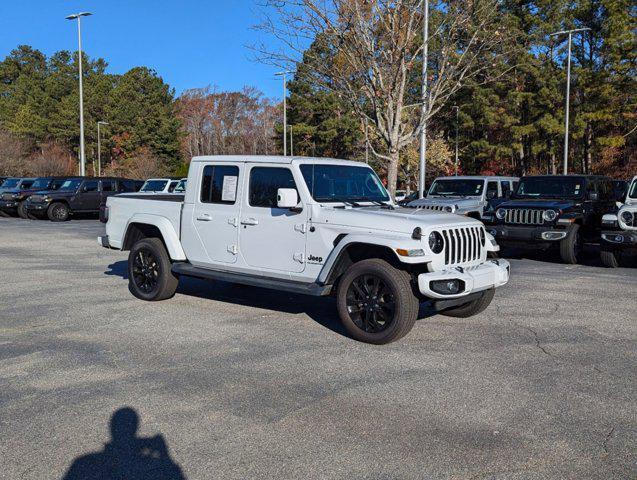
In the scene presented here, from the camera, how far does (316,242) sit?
6832mm

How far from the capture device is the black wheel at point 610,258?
39.9 ft

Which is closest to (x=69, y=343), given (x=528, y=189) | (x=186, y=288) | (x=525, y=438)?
(x=186, y=288)

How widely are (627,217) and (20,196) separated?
79.2 ft

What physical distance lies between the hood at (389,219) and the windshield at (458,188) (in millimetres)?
9337

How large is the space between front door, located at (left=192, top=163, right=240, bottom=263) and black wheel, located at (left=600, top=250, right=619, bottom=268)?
312 inches

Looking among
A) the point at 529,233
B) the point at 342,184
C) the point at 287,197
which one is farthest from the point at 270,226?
the point at 529,233

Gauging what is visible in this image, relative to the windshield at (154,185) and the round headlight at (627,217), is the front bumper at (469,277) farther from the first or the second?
the windshield at (154,185)

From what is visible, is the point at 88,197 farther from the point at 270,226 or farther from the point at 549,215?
the point at 270,226

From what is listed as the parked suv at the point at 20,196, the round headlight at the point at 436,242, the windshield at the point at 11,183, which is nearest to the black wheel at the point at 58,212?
the parked suv at the point at 20,196

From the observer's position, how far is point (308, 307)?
27.4ft

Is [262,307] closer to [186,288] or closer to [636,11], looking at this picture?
[186,288]

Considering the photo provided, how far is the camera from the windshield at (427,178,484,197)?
16.1m

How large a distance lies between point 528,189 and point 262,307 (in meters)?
8.32

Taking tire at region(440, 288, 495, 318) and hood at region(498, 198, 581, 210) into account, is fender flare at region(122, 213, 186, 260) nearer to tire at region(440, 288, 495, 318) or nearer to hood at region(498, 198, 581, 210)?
tire at region(440, 288, 495, 318)
